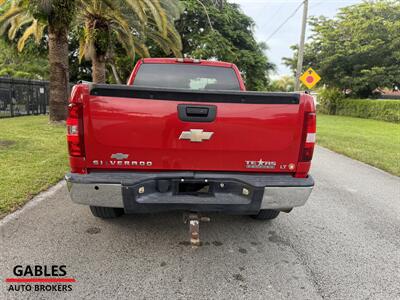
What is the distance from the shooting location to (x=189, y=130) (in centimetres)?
285

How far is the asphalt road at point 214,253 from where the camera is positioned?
2668 mm

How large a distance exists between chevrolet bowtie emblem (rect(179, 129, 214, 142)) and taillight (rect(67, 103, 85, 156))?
2.92 feet

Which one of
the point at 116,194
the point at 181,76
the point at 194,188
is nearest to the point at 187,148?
the point at 194,188

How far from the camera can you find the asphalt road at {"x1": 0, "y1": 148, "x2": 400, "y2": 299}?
267 centimetres

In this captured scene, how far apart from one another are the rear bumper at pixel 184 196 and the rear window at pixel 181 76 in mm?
2297

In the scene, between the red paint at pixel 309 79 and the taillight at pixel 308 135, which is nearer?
the taillight at pixel 308 135

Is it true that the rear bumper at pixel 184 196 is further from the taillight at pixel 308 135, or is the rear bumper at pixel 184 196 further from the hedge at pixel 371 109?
the hedge at pixel 371 109

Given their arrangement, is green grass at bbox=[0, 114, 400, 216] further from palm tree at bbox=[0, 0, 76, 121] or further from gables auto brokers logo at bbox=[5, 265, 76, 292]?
gables auto brokers logo at bbox=[5, 265, 76, 292]

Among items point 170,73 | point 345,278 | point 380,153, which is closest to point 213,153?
point 345,278

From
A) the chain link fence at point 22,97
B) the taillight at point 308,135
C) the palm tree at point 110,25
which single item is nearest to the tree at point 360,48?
the palm tree at point 110,25

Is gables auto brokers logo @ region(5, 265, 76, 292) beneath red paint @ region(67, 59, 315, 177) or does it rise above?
beneath

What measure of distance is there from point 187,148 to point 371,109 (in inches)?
1158

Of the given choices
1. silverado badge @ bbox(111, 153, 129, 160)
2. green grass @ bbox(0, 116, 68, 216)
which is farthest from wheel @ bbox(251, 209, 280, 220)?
green grass @ bbox(0, 116, 68, 216)

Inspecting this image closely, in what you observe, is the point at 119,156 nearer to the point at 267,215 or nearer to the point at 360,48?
the point at 267,215
